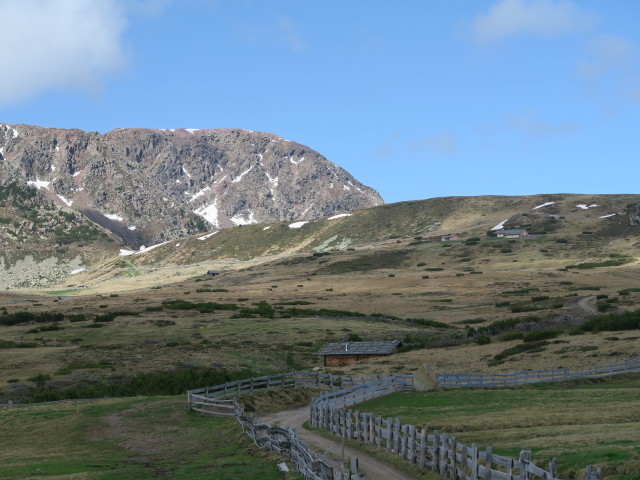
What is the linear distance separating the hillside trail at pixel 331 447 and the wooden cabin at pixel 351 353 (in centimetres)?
2273

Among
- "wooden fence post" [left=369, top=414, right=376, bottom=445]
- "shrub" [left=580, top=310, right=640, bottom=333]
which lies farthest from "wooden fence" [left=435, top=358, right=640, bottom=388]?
"shrub" [left=580, top=310, right=640, bottom=333]

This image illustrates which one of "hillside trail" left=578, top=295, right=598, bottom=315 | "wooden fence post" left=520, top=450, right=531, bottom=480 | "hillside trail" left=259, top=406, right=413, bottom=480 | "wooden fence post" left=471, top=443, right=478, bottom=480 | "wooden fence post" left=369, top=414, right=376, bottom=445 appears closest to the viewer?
"wooden fence post" left=520, top=450, right=531, bottom=480

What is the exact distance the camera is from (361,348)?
7100 cm

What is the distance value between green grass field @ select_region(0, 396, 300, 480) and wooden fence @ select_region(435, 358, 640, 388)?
14.9m

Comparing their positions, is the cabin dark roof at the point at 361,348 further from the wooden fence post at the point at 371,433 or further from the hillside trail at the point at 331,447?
the wooden fence post at the point at 371,433

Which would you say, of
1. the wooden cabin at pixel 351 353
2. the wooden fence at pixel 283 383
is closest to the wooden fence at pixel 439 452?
the wooden fence at pixel 283 383

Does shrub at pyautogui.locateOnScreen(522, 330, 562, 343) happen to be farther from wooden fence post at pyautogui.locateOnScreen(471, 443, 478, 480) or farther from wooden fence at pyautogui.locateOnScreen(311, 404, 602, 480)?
wooden fence post at pyautogui.locateOnScreen(471, 443, 478, 480)

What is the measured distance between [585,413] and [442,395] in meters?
13.0

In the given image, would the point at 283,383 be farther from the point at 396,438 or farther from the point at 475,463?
the point at 475,463

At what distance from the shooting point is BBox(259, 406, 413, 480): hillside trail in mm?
23406

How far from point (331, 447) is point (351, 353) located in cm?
3949

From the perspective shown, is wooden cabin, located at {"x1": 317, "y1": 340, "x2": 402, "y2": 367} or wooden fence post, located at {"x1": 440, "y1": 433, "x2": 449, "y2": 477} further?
wooden cabin, located at {"x1": 317, "y1": 340, "x2": 402, "y2": 367}

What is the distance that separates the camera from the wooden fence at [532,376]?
45759 mm

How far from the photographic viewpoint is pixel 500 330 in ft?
255
